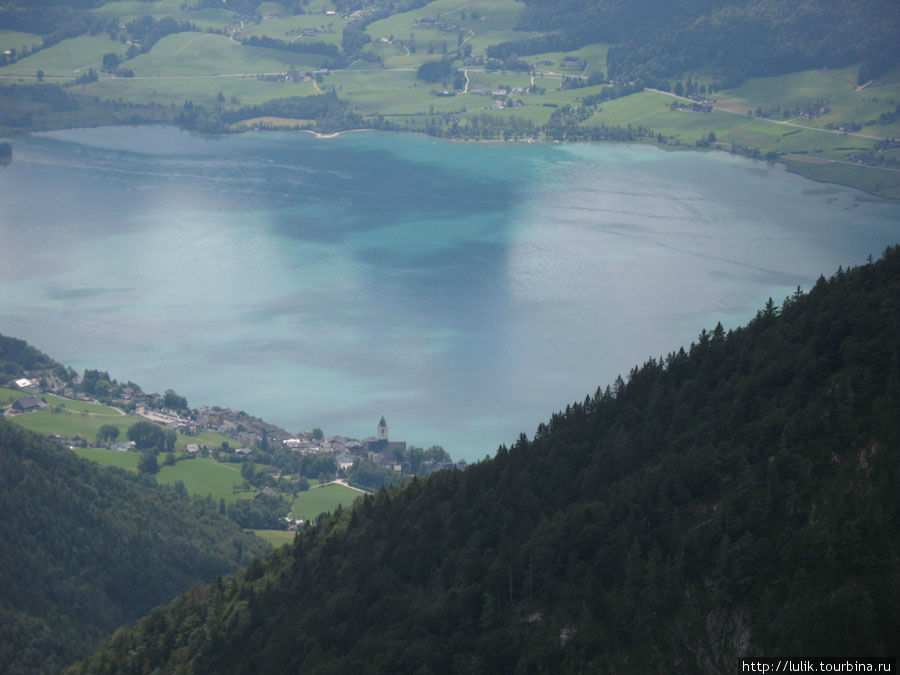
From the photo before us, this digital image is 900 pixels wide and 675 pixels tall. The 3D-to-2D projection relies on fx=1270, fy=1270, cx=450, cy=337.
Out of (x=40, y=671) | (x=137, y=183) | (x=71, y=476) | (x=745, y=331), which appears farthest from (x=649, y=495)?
(x=137, y=183)

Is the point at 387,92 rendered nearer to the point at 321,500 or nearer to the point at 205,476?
the point at 205,476

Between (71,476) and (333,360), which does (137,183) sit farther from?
(71,476)

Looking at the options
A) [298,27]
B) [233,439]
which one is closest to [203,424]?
[233,439]

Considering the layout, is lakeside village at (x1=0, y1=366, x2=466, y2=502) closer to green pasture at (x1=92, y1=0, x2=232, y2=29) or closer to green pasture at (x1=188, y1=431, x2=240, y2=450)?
green pasture at (x1=188, y1=431, x2=240, y2=450)

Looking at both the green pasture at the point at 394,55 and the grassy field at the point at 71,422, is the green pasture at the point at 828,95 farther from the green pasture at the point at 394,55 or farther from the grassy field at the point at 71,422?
the grassy field at the point at 71,422

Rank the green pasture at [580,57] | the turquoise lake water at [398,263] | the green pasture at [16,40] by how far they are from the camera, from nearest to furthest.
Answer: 1. the turquoise lake water at [398,263]
2. the green pasture at [580,57]
3. the green pasture at [16,40]

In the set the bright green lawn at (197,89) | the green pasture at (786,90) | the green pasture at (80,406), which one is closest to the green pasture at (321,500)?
the green pasture at (80,406)
